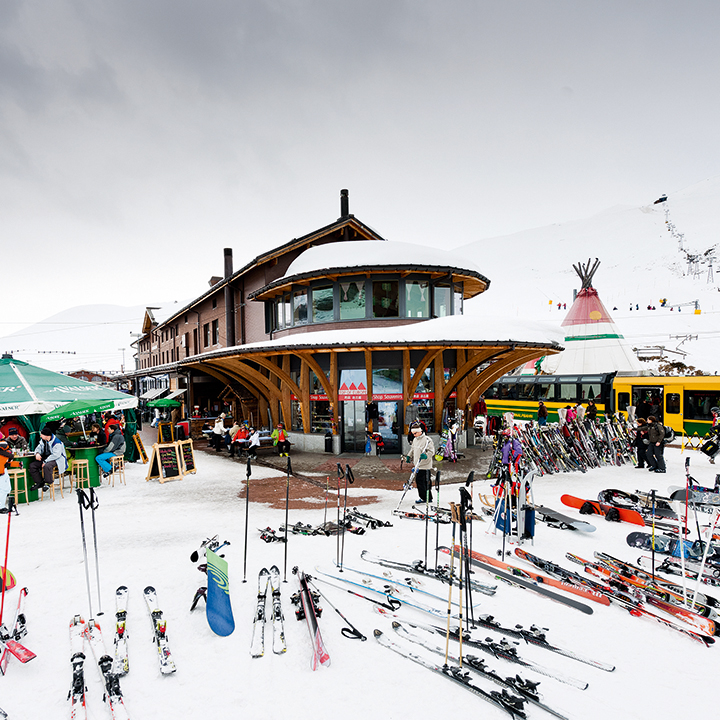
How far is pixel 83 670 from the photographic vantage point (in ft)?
13.3

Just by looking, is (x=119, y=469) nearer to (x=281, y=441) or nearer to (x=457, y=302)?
(x=281, y=441)

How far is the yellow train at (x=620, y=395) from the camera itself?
18219mm

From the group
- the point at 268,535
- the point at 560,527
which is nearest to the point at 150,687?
the point at 268,535

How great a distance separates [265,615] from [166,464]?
8.59m

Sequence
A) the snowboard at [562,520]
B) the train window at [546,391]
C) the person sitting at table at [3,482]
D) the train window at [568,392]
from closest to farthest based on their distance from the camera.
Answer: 1. the snowboard at [562,520]
2. the person sitting at table at [3,482]
3. the train window at [568,392]
4. the train window at [546,391]

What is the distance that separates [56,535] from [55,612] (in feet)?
10.7

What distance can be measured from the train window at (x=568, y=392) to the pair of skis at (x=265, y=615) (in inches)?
835

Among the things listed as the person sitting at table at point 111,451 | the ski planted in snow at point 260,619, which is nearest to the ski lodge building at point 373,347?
the person sitting at table at point 111,451

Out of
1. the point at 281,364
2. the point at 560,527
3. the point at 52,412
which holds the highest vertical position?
the point at 281,364

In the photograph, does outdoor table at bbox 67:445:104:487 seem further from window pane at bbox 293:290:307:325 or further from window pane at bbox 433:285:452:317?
window pane at bbox 433:285:452:317

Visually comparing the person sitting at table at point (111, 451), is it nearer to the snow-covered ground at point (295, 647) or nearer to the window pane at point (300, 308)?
the snow-covered ground at point (295, 647)

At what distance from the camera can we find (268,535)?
7.43 meters

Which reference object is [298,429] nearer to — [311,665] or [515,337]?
[515,337]

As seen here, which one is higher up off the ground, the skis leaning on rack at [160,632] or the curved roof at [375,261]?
the curved roof at [375,261]
